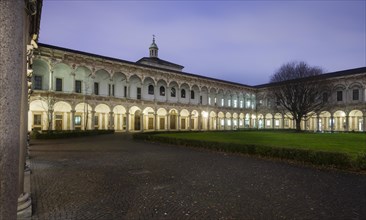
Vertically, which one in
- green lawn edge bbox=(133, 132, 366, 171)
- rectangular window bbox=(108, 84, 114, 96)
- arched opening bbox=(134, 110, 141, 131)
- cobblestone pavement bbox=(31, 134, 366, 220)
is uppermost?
rectangular window bbox=(108, 84, 114, 96)

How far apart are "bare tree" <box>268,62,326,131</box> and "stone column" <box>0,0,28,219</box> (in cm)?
4068

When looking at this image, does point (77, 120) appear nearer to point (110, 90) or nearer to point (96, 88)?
point (96, 88)

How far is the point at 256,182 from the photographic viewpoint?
7.89m

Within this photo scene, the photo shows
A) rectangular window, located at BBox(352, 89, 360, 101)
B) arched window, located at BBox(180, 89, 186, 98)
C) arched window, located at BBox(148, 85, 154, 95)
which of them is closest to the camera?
arched window, located at BBox(148, 85, 154, 95)

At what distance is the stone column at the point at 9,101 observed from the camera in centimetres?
180

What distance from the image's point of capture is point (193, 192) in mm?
6734

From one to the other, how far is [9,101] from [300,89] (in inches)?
1619

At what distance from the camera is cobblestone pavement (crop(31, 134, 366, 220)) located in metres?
Result: 5.25

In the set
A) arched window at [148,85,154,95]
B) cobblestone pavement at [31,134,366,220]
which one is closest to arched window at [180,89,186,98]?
arched window at [148,85,154,95]

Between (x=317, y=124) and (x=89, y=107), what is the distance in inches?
1679

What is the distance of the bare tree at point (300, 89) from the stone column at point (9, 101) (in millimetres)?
40677

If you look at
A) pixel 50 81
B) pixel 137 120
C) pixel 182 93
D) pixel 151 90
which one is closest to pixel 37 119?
pixel 50 81

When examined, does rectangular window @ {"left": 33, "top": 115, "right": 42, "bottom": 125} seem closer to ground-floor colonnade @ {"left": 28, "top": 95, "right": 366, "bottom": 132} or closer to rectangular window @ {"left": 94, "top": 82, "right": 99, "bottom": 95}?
ground-floor colonnade @ {"left": 28, "top": 95, "right": 366, "bottom": 132}

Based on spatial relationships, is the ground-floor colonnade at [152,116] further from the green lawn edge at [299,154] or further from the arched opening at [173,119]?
the green lawn edge at [299,154]
